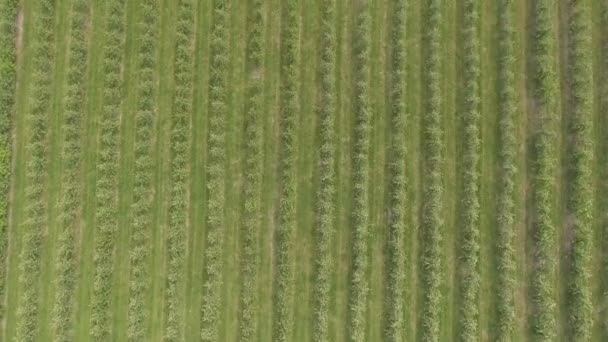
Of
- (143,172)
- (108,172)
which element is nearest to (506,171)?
(143,172)

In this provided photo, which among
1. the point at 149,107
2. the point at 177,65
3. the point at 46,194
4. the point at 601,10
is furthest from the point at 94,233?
the point at 601,10

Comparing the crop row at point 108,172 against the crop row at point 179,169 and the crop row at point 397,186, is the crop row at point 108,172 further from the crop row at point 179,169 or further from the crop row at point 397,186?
the crop row at point 397,186

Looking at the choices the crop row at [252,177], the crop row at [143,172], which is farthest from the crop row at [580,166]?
the crop row at [143,172]

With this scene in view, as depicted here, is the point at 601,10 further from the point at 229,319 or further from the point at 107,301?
the point at 107,301

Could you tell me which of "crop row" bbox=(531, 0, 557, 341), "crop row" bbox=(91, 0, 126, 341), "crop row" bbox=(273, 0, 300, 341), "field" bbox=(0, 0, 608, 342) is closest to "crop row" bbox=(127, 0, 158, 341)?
"field" bbox=(0, 0, 608, 342)

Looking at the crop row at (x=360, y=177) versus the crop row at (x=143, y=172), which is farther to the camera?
the crop row at (x=143, y=172)
